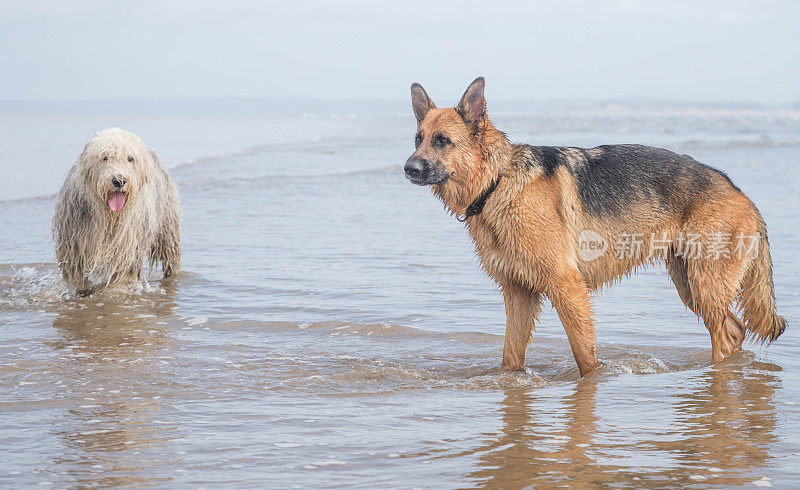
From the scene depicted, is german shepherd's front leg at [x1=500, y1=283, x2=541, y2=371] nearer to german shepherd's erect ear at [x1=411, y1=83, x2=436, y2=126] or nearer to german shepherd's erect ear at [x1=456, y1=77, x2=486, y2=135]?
german shepherd's erect ear at [x1=456, y1=77, x2=486, y2=135]

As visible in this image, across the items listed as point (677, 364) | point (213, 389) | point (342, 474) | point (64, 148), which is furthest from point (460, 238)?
point (64, 148)

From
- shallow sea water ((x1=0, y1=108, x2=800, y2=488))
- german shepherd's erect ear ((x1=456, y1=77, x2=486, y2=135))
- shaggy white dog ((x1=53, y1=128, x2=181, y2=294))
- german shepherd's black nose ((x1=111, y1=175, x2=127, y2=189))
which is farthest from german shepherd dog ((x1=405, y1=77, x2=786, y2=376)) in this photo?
shaggy white dog ((x1=53, y1=128, x2=181, y2=294))

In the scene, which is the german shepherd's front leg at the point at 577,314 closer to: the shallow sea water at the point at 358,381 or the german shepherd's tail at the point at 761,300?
the shallow sea water at the point at 358,381

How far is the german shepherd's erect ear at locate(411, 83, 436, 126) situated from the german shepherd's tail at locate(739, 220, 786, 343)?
258 centimetres

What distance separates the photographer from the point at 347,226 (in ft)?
40.0

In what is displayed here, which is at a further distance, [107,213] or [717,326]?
[107,213]

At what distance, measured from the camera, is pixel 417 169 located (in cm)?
509

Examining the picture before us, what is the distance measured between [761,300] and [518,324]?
6.05 ft

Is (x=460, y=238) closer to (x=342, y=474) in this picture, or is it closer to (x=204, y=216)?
(x=204, y=216)

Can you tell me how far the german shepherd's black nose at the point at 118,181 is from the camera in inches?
299

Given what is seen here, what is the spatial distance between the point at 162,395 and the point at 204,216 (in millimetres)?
8453

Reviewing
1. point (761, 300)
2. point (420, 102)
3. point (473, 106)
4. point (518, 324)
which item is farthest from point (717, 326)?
point (420, 102)

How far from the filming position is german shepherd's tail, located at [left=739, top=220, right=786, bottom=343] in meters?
5.96

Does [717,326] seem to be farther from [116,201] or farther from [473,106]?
[116,201]
